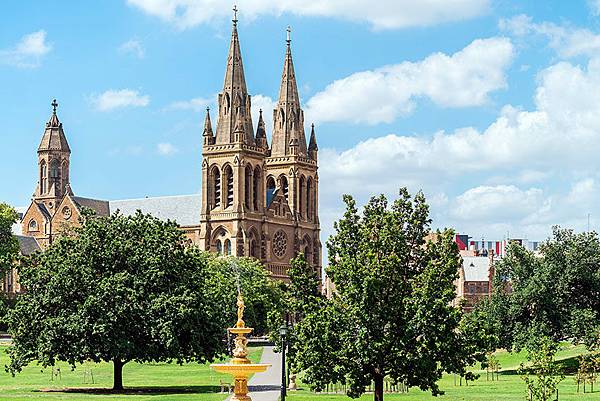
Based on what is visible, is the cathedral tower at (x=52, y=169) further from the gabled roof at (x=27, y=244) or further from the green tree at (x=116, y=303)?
the green tree at (x=116, y=303)

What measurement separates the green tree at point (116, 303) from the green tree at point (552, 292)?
22.1 meters

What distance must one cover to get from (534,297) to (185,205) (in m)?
95.6

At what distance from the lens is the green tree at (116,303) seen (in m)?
53.6

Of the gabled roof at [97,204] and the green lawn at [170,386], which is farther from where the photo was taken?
the gabled roof at [97,204]

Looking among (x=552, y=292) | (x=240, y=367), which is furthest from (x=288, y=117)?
(x=240, y=367)

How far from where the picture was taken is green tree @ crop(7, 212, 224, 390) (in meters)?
53.6

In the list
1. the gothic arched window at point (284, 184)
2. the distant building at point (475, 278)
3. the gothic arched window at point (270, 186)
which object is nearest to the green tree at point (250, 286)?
the gothic arched window at point (270, 186)

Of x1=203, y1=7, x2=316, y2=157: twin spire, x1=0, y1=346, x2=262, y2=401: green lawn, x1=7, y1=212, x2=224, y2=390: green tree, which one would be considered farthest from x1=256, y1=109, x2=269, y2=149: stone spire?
x1=7, y1=212, x2=224, y2=390: green tree

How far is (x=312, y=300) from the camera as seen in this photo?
143 ft

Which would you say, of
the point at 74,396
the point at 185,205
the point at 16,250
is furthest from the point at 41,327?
the point at 185,205

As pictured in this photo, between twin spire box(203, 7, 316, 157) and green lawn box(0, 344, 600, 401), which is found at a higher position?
twin spire box(203, 7, 316, 157)

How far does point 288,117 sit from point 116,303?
10972 cm

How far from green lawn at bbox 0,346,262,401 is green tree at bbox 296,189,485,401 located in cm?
766

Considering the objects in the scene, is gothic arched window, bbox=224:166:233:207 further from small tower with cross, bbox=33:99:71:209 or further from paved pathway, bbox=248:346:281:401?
paved pathway, bbox=248:346:281:401
